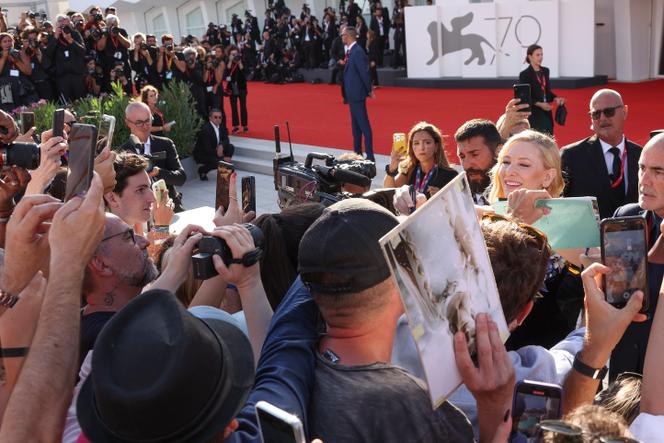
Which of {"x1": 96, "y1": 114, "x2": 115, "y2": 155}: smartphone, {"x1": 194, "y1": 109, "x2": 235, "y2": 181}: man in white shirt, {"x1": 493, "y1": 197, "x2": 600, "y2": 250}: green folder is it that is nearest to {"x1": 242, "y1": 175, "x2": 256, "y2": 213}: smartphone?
{"x1": 96, "y1": 114, "x2": 115, "y2": 155}: smartphone

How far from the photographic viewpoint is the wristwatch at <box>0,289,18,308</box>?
88.3 inches

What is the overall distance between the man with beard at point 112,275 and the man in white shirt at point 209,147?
841cm

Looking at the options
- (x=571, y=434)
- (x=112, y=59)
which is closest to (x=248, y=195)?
(x=571, y=434)

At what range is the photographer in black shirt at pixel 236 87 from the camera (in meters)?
14.6

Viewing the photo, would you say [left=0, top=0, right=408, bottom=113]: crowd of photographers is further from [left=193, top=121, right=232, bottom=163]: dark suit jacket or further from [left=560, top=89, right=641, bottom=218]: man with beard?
[left=560, top=89, right=641, bottom=218]: man with beard

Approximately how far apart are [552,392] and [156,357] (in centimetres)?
88

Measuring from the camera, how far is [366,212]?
1.86 metres

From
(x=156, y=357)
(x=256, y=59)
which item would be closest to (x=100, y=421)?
(x=156, y=357)

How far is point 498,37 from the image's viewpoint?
52.2 ft

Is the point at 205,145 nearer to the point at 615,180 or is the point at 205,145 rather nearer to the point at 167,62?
the point at 167,62

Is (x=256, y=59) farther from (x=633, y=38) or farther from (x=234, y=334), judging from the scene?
(x=234, y=334)

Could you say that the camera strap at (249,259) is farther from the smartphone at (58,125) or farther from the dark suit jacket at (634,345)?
the smartphone at (58,125)

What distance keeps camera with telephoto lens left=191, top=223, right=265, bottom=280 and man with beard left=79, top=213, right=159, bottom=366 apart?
1.85 feet

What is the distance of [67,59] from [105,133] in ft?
37.8
